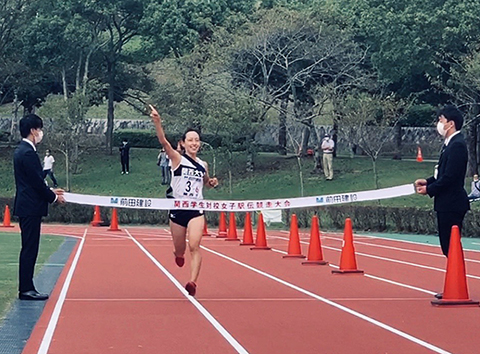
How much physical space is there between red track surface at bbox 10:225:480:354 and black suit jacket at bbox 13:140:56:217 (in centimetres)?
116

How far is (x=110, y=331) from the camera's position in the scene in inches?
382

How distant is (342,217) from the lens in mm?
32531

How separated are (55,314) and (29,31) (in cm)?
4577

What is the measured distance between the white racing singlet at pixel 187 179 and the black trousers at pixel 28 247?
1.66 meters

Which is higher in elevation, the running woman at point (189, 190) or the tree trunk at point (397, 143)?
the tree trunk at point (397, 143)

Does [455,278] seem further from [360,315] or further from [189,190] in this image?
[189,190]

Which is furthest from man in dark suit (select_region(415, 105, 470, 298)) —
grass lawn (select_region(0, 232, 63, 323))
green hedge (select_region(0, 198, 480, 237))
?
green hedge (select_region(0, 198, 480, 237))

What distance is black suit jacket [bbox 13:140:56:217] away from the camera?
11.7 meters

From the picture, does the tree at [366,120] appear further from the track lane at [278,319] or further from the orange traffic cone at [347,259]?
the track lane at [278,319]

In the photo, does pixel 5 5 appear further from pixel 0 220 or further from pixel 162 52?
pixel 0 220

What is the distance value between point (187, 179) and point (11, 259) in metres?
7.91

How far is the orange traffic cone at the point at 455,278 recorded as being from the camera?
1135 centimetres

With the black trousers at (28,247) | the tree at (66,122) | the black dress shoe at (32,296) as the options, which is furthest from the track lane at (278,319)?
the tree at (66,122)


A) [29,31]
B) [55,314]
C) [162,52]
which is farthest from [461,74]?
[55,314]
